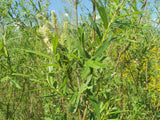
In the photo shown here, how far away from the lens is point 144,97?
134cm

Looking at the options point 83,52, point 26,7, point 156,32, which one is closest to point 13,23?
point 26,7

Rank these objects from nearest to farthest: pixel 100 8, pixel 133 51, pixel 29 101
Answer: pixel 100 8 < pixel 133 51 < pixel 29 101

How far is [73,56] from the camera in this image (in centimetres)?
45

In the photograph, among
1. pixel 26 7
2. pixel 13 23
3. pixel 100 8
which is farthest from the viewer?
pixel 26 7

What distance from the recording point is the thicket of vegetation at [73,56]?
480mm

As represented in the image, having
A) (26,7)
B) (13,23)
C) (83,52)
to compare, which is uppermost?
(26,7)

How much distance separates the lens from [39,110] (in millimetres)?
1526

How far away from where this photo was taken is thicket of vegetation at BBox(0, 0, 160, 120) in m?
0.48

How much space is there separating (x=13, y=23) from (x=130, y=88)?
135cm

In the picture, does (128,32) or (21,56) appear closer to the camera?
(128,32)

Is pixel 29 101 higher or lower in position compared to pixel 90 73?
lower

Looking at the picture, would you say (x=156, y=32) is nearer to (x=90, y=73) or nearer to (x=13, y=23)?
(x=90, y=73)

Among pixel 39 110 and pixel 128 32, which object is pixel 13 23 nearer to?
pixel 128 32

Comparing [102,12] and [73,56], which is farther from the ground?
[102,12]
